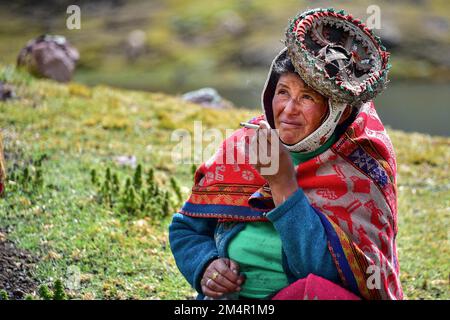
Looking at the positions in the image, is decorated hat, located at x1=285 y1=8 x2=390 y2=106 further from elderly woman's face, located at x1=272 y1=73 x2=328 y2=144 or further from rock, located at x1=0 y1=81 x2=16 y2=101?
rock, located at x1=0 y1=81 x2=16 y2=101

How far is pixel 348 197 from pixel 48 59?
13.6 metres

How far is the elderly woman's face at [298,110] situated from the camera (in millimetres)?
3238

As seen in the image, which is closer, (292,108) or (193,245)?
(292,108)

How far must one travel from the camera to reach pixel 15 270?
5.32 metres

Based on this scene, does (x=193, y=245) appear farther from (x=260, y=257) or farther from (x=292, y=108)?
(x=292, y=108)

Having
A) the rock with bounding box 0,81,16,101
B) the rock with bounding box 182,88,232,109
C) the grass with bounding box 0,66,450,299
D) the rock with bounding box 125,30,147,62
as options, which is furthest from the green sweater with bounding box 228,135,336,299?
the rock with bounding box 125,30,147,62

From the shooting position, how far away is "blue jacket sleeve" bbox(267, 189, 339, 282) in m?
2.96

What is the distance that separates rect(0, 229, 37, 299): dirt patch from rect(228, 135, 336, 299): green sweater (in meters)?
2.37

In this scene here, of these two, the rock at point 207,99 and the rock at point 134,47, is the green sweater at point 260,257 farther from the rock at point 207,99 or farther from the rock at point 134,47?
the rock at point 134,47

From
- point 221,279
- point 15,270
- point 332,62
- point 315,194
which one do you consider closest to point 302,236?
point 315,194

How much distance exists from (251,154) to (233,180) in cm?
65

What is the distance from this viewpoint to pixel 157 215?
705cm
